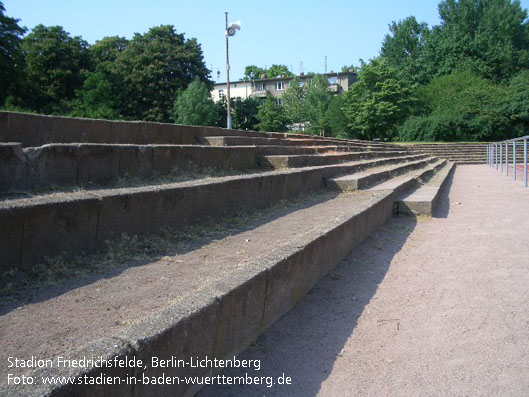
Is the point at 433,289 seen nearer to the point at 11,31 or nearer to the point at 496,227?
the point at 496,227

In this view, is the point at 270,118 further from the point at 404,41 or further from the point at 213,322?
the point at 213,322

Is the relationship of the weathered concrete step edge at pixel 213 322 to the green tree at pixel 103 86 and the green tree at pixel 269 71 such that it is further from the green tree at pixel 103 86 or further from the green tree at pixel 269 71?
the green tree at pixel 269 71

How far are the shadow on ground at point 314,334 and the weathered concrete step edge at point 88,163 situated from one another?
228 cm

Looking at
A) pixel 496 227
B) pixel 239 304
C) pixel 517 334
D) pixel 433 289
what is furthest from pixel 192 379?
pixel 496 227

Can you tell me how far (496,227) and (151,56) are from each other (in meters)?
36.3

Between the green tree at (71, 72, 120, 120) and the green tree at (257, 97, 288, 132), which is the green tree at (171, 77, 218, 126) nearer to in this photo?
the green tree at (71, 72, 120, 120)

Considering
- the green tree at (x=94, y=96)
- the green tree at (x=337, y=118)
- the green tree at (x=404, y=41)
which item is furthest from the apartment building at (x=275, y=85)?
the green tree at (x=94, y=96)

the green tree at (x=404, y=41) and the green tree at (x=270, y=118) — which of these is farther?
the green tree at (x=404, y=41)

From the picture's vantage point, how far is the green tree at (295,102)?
56.2 meters

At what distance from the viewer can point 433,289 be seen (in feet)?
13.0

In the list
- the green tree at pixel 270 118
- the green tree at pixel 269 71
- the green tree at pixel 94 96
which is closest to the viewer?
the green tree at pixel 94 96

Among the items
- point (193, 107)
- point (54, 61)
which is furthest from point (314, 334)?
point (54, 61)

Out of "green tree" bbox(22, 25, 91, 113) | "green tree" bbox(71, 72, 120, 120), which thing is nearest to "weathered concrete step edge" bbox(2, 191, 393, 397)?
"green tree" bbox(71, 72, 120, 120)

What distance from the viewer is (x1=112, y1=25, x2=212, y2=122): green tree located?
37.0m
